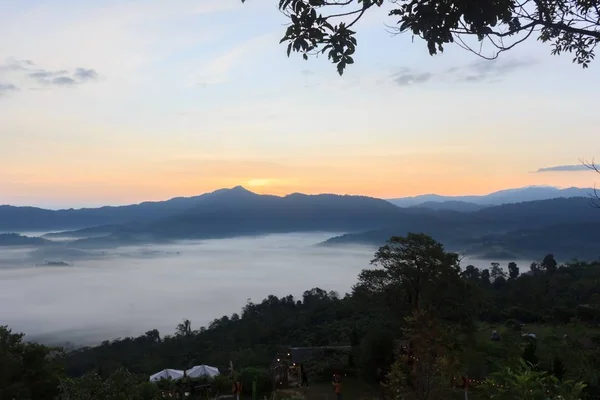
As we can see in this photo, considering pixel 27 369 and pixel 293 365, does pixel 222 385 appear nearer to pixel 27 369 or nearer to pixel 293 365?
pixel 293 365

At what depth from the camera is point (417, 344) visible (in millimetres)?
4164

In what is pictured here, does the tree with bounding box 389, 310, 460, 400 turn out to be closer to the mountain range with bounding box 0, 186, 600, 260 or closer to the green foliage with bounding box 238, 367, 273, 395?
the green foliage with bounding box 238, 367, 273, 395

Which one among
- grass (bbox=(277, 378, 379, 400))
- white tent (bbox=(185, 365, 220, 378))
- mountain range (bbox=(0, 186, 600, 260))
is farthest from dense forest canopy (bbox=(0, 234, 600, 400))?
mountain range (bbox=(0, 186, 600, 260))

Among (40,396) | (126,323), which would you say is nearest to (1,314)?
(126,323)

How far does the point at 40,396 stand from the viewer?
7781 millimetres

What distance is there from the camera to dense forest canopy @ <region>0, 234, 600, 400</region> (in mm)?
4215

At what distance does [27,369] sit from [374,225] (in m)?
143

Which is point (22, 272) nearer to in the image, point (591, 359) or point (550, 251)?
point (550, 251)

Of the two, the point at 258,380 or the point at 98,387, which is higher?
the point at 98,387

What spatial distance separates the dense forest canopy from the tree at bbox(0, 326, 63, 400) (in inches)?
0.7

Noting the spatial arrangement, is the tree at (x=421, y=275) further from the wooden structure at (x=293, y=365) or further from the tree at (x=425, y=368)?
the tree at (x=425, y=368)

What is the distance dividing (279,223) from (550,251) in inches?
5207

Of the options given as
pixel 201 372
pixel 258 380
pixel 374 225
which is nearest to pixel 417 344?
pixel 258 380

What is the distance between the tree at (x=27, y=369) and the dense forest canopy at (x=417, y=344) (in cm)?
2
